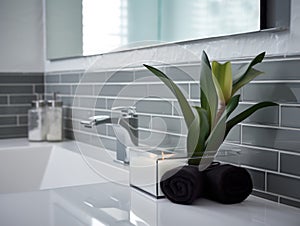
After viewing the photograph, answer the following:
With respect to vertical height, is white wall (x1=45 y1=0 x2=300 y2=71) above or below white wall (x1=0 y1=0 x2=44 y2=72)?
below

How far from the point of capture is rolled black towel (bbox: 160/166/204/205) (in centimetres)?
92

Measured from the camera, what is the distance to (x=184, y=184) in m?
0.92

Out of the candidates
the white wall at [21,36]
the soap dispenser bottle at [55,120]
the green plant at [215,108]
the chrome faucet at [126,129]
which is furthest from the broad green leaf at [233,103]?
the white wall at [21,36]

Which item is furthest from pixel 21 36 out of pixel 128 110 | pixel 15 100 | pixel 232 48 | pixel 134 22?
pixel 232 48

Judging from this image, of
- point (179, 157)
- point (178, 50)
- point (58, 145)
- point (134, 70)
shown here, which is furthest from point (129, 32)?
point (179, 157)

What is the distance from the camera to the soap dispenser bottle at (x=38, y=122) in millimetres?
1856

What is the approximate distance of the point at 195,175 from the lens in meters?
0.92

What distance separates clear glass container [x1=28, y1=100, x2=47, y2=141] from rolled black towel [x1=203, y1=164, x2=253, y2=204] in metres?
1.05

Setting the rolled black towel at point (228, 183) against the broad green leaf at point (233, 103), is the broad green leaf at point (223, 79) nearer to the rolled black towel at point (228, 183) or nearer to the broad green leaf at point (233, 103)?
the broad green leaf at point (233, 103)

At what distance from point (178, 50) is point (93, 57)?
0.52 m

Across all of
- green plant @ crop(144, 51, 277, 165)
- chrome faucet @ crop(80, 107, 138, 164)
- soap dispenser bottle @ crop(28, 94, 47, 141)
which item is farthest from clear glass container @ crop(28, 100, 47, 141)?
green plant @ crop(144, 51, 277, 165)

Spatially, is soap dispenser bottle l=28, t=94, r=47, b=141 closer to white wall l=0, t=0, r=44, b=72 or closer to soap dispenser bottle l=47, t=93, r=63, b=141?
soap dispenser bottle l=47, t=93, r=63, b=141

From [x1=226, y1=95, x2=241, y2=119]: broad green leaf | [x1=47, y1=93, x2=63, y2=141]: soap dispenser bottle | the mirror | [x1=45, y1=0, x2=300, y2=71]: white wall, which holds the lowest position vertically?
[x1=47, y1=93, x2=63, y2=141]: soap dispenser bottle

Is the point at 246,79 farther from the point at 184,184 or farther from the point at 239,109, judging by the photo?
the point at 184,184
